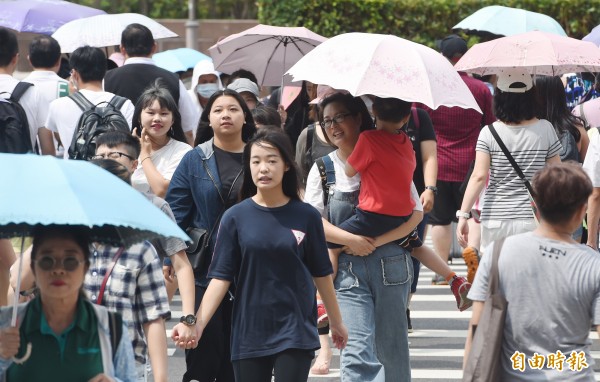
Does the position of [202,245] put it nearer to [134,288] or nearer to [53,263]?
[134,288]

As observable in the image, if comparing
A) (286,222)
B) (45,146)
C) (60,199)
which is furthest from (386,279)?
(45,146)

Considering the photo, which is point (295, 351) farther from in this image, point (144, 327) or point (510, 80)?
point (510, 80)

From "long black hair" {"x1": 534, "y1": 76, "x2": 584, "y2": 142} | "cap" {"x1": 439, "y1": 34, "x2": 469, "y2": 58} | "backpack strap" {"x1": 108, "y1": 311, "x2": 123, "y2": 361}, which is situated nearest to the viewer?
"backpack strap" {"x1": 108, "y1": 311, "x2": 123, "y2": 361}

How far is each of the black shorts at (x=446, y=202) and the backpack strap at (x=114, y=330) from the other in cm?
682

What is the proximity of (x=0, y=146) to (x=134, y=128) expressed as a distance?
5.11ft

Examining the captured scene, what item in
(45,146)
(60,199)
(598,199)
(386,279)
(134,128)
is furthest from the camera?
(45,146)

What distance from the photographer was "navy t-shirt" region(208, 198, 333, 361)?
5.61m

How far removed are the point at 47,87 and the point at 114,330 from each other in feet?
19.2

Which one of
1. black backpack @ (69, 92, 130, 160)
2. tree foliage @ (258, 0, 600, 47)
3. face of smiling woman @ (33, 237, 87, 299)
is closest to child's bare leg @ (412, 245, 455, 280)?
black backpack @ (69, 92, 130, 160)

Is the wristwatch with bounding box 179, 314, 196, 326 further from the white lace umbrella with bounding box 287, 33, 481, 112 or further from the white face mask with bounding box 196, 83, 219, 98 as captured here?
the white face mask with bounding box 196, 83, 219, 98

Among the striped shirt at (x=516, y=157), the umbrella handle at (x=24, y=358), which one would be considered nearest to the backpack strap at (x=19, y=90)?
the striped shirt at (x=516, y=157)

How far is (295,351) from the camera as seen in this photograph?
5613mm

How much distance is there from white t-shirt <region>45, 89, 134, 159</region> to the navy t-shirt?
125 inches

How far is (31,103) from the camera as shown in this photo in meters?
9.36
